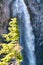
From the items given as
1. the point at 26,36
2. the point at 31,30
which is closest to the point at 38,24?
the point at 31,30

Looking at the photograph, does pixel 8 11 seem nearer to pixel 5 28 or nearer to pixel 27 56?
pixel 5 28

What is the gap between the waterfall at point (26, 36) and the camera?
580 centimetres

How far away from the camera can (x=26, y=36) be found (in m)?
6.12

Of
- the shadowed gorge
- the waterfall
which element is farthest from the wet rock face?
the waterfall

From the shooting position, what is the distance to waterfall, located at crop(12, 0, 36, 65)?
5801 mm

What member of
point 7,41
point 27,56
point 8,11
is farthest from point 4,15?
point 27,56

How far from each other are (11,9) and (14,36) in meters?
0.91

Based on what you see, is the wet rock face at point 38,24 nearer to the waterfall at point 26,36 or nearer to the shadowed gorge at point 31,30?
the shadowed gorge at point 31,30

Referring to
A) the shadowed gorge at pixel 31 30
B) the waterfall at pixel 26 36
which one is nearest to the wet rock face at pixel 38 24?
the shadowed gorge at pixel 31 30

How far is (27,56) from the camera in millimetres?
6090

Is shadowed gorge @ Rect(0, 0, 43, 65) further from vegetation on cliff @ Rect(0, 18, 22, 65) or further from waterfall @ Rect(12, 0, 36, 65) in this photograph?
vegetation on cliff @ Rect(0, 18, 22, 65)

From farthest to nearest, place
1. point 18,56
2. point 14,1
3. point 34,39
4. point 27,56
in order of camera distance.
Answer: point 14,1
point 18,56
point 27,56
point 34,39

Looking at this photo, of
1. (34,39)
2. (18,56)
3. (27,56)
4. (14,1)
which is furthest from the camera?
(14,1)

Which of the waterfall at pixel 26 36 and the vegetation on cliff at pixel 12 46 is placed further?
the vegetation on cliff at pixel 12 46
